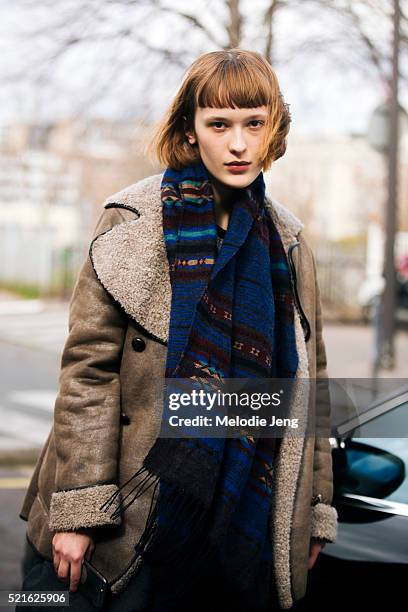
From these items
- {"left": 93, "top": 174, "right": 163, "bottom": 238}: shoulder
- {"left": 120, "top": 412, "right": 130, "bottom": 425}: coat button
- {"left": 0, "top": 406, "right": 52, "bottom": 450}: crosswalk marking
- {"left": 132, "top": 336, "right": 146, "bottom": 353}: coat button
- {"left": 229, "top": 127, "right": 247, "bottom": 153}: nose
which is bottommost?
{"left": 120, "top": 412, "right": 130, "bottom": 425}: coat button

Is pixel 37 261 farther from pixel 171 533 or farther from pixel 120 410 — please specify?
pixel 171 533

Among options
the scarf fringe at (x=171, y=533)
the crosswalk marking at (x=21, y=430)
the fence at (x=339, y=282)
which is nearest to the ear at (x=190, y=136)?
the scarf fringe at (x=171, y=533)

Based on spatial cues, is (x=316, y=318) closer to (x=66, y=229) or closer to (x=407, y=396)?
(x=407, y=396)

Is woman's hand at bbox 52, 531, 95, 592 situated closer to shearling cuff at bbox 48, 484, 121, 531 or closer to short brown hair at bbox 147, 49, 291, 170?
shearling cuff at bbox 48, 484, 121, 531

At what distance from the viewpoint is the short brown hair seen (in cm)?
192

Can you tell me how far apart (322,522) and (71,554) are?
579mm

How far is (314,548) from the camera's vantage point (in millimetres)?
2094

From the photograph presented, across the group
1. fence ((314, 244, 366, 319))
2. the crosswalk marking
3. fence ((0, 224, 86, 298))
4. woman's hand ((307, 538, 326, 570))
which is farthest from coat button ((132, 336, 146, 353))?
fence ((0, 224, 86, 298))

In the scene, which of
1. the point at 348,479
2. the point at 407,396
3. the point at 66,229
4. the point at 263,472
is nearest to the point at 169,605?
the point at 263,472

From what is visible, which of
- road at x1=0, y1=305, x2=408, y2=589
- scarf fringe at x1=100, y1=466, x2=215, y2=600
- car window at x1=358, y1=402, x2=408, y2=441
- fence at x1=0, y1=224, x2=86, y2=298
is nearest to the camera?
scarf fringe at x1=100, y1=466, x2=215, y2=600

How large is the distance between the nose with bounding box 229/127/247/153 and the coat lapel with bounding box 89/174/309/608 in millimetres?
212

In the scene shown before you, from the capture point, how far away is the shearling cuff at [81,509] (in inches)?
73.4

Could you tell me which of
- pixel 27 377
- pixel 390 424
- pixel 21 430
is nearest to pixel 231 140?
pixel 390 424

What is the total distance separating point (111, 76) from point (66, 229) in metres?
52.6
